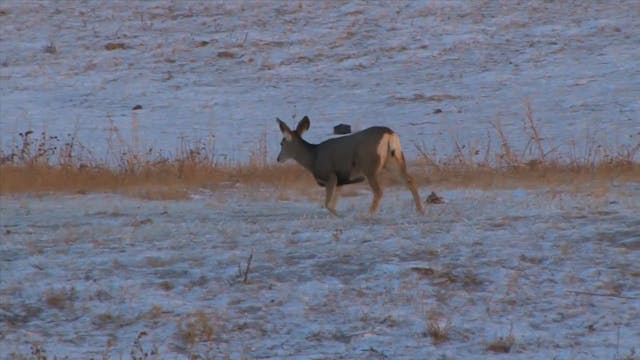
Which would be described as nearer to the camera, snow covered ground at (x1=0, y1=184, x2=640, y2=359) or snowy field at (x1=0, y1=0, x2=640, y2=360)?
snow covered ground at (x1=0, y1=184, x2=640, y2=359)

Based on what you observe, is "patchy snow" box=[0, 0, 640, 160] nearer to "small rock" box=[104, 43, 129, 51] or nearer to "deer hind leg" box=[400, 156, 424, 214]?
"small rock" box=[104, 43, 129, 51]

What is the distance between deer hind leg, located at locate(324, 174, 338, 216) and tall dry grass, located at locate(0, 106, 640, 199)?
97.2 inches

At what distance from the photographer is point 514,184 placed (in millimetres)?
15125

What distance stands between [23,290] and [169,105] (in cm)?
1486

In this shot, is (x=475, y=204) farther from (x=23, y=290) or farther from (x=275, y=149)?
(x=275, y=149)

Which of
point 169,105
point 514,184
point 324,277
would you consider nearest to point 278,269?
point 324,277

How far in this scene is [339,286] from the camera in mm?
8914

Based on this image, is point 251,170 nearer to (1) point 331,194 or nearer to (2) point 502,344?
(1) point 331,194

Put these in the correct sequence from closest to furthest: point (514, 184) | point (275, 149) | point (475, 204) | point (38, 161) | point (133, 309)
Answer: point (133, 309) → point (475, 204) → point (514, 184) → point (38, 161) → point (275, 149)

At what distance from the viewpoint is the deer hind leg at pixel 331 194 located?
1288 cm

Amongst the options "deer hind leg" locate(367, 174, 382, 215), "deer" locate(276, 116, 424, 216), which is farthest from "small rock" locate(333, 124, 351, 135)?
"deer hind leg" locate(367, 174, 382, 215)

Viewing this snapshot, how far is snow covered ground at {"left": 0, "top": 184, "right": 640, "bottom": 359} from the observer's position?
25.9 feet

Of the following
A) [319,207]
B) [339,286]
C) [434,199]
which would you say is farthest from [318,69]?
[339,286]

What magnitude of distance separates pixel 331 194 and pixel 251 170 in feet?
13.3
